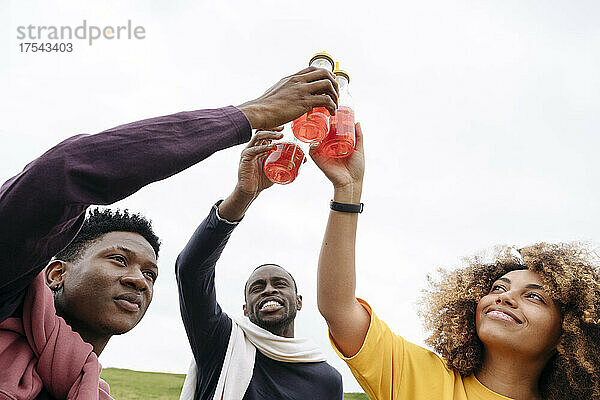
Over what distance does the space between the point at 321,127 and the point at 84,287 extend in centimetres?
118

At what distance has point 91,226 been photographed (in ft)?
8.21

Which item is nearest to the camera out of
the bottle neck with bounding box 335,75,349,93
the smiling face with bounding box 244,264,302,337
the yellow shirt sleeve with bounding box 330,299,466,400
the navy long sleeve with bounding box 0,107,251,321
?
the navy long sleeve with bounding box 0,107,251,321

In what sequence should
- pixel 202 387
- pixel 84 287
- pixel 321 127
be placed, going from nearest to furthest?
pixel 84 287
pixel 321 127
pixel 202 387

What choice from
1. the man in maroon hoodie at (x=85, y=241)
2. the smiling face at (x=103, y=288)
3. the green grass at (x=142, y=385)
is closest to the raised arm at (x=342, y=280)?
the man in maroon hoodie at (x=85, y=241)

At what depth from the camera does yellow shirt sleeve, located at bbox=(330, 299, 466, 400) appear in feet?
7.64

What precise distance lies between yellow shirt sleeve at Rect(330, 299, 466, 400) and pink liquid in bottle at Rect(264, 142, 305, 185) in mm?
722

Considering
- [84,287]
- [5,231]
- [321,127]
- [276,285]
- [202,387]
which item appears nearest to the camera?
[5,231]

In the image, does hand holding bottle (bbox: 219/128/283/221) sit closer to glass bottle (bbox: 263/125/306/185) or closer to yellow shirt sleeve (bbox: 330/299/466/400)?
glass bottle (bbox: 263/125/306/185)

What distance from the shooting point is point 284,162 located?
2.64m

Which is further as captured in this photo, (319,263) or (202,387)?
(202,387)

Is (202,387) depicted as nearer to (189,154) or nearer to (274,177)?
(274,177)

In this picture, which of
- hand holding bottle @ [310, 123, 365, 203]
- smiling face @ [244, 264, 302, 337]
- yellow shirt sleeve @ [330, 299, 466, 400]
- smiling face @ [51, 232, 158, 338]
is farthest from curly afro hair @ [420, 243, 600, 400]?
smiling face @ [51, 232, 158, 338]

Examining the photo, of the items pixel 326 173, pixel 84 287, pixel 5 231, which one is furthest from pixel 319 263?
pixel 5 231

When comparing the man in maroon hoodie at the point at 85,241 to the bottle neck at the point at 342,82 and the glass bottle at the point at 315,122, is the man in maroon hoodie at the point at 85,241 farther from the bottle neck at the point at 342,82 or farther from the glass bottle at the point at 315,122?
the bottle neck at the point at 342,82
